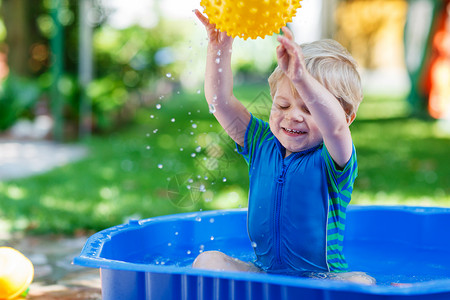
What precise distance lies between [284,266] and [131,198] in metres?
2.78

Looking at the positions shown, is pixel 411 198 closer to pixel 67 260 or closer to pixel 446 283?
pixel 67 260

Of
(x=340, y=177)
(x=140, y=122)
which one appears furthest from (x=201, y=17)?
(x=140, y=122)

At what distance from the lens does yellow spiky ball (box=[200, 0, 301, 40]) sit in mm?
2020

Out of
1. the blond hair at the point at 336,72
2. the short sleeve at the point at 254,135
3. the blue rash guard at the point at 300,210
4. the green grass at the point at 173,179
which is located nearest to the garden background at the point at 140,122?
the green grass at the point at 173,179

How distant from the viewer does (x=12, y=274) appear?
2.37 m

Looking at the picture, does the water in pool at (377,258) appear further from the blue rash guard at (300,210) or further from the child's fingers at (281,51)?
the child's fingers at (281,51)

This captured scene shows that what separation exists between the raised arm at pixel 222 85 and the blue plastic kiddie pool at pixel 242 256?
2.02 ft

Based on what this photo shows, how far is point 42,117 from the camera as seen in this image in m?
9.66

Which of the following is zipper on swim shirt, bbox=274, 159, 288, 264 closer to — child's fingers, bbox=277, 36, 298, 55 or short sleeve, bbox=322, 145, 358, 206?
short sleeve, bbox=322, 145, 358, 206

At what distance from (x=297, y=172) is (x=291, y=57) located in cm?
51

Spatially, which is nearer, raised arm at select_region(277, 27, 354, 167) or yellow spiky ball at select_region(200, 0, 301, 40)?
raised arm at select_region(277, 27, 354, 167)

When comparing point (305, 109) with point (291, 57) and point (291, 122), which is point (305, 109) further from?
point (291, 57)

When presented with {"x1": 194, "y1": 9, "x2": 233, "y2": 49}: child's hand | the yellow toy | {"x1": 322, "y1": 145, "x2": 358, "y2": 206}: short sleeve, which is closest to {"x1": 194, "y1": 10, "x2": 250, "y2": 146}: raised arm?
{"x1": 194, "y1": 9, "x2": 233, "y2": 49}: child's hand

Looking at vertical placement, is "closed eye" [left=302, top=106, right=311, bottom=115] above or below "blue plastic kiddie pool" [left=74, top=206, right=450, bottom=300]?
above
